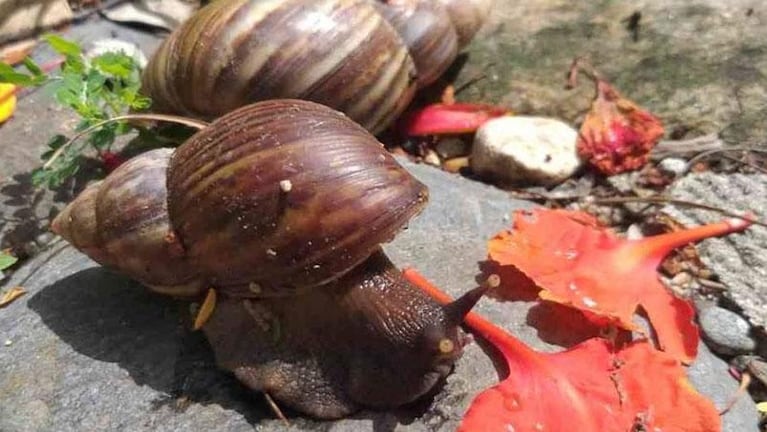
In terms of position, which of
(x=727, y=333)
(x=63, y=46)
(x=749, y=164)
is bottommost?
(x=727, y=333)

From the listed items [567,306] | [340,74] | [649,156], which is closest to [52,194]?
[340,74]

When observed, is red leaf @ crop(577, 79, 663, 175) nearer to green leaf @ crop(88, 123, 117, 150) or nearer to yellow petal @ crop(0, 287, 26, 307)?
green leaf @ crop(88, 123, 117, 150)

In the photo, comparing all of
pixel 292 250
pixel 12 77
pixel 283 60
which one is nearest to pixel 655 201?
pixel 283 60

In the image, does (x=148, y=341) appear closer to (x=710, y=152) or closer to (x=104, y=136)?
(x=104, y=136)

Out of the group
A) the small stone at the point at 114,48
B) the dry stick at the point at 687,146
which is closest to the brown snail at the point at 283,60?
the small stone at the point at 114,48

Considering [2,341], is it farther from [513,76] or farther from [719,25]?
[719,25]

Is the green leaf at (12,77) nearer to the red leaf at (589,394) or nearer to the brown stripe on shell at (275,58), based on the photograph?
the brown stripe on shell at (275,58)
